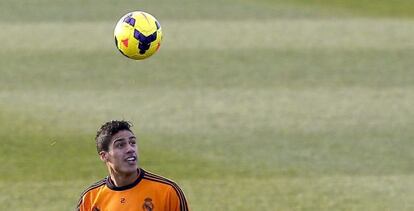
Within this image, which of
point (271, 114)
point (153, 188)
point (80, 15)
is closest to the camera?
point (153, 188)

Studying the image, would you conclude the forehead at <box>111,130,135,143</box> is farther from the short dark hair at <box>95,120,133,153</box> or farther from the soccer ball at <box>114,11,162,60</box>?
the soccer ball at <box>114,11,162,60</box>

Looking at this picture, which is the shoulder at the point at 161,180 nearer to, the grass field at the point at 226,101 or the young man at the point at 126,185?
the young man at the point at 126,185

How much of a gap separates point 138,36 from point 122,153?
97.3 inches

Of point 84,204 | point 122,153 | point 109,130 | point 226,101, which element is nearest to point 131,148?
point 122,153

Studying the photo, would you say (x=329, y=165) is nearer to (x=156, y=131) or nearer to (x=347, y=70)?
(x=156, y=131)

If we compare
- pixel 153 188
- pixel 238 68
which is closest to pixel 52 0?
pixel 238 68

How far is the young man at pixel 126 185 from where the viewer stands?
688 centimetres

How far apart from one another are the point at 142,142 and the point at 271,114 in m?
1.94

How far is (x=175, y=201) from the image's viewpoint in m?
6.88

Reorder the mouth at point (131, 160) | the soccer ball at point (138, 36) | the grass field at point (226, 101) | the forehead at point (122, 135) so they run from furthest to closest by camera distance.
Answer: the grass field at point (226, 101) → the soccer ball at point (138, 36) → the forehead at point (122, 135) → the mouth at point (131, 160)

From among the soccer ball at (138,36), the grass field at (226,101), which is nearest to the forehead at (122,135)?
the soccer ball at (138,36)

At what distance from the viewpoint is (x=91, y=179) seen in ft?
37.7

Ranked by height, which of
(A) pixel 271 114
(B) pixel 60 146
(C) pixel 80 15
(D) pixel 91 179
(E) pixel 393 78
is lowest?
(D) pixel 91 179

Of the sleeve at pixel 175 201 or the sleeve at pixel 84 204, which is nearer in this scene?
the sleeve at pixel 175 201
